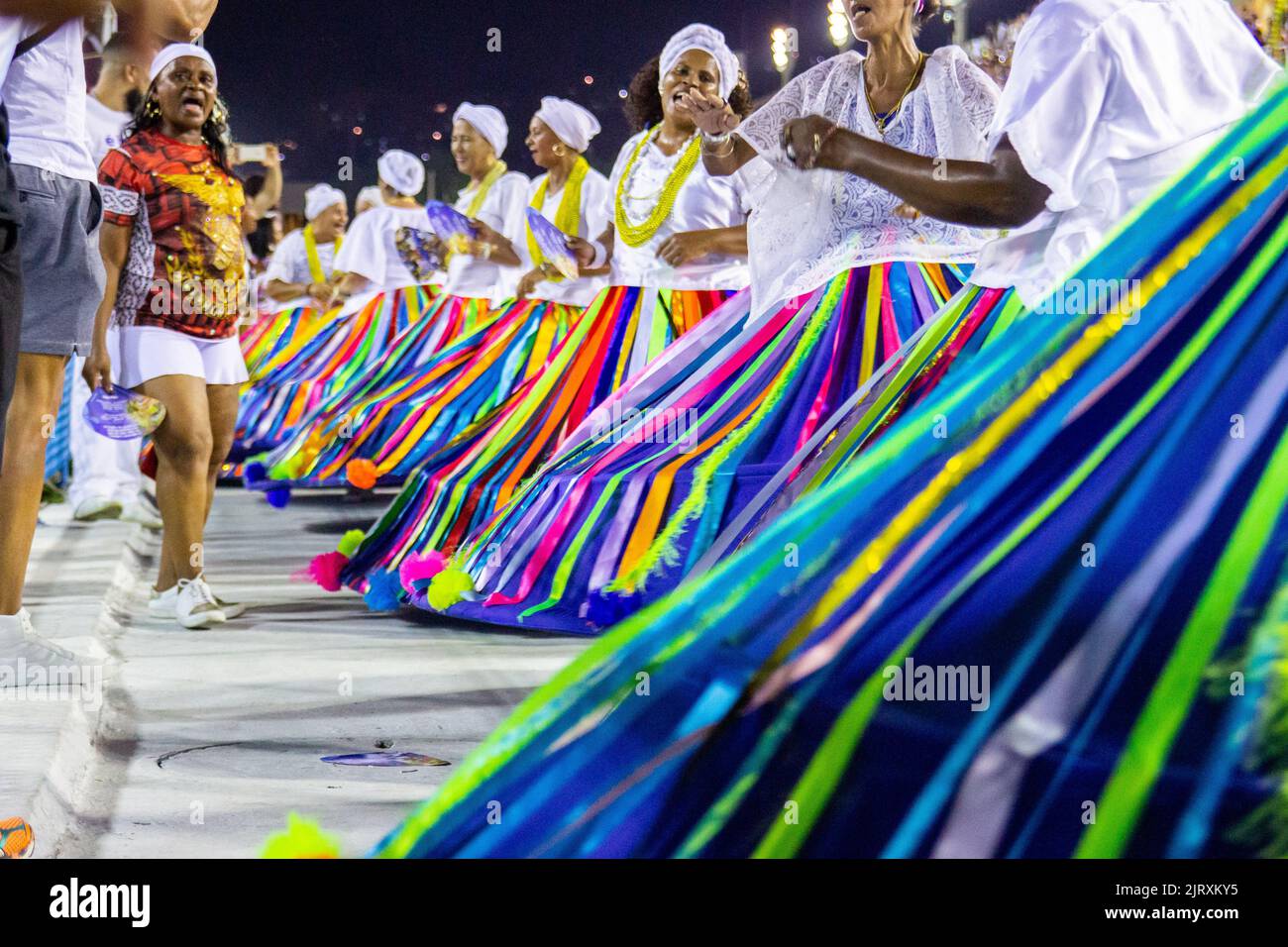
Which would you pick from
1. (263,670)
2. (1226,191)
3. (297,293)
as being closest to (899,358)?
(1226,191)

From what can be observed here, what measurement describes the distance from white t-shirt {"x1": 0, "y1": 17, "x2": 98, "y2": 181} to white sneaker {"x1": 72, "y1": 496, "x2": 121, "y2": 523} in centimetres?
317

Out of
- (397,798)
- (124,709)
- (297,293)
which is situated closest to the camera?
(397,798)

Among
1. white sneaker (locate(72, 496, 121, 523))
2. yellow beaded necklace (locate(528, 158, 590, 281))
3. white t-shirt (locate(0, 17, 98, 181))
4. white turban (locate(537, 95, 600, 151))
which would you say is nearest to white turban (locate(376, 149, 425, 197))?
white turban (locate(537, 95, 600, 151))

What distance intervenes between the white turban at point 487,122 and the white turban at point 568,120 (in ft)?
3.56

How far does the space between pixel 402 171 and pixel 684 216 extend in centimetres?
401

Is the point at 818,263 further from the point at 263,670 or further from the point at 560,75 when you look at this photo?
the point at 560,75

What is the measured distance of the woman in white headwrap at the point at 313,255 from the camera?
9.32 metres

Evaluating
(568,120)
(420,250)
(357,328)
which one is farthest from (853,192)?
(357,328)

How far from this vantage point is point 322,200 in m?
10.1

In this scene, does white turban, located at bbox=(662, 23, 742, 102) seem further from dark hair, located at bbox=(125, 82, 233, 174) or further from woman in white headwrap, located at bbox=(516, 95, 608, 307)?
dark hair, located at bbox=(125, 82, 233, 174)

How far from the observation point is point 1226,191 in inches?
74.6

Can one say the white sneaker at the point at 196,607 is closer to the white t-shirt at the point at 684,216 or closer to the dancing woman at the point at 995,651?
the white t-shirt at the point at 684,216

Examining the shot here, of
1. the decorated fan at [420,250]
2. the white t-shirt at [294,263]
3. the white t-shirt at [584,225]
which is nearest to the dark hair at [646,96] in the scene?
the white t-shirt at [584,225]

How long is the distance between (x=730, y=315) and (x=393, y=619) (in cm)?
120
